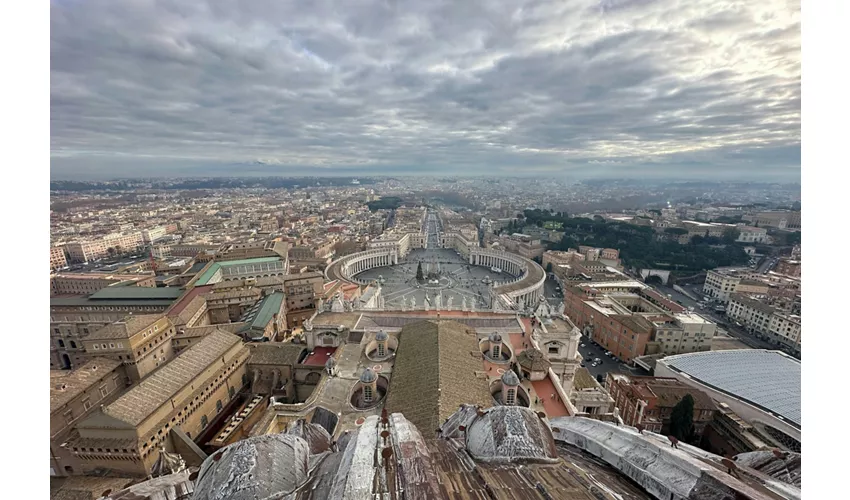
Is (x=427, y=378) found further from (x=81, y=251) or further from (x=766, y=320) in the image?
(x=81, y=251)

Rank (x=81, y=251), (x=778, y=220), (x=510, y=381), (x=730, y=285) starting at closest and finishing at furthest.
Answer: (x=510, y=381), (x=730, y=285), (x=81, y=251), (x=778, y=220)

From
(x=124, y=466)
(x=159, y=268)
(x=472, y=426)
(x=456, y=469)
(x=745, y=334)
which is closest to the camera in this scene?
(x=456, y=469)

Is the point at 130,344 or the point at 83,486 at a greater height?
the point at 130,344

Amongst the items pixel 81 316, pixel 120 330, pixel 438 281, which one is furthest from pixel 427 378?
pixel 438 281

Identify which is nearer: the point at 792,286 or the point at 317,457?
the point at 317,457

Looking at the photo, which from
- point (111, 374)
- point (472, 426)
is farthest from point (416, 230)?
point (472, 426)

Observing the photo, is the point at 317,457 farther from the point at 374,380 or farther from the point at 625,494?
the point at 374,380
